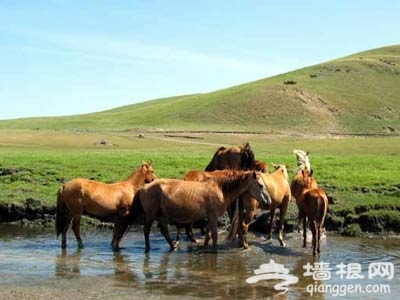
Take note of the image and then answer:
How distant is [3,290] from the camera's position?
948 centimetres

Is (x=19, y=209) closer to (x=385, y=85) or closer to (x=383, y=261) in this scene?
(x=383, y=261)

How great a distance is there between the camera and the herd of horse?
1318 cm

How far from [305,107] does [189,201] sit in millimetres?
90012

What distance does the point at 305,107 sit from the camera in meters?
101

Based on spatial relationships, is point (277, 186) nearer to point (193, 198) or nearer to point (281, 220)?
point (281, 220)

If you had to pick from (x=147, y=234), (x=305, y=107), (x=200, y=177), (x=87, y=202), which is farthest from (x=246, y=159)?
(x=305, y=107)

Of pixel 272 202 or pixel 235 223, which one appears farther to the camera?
pixel 272 202

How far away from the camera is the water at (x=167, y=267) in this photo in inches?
378

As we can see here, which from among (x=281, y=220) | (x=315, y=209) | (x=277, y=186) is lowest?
(x=281, y=220)

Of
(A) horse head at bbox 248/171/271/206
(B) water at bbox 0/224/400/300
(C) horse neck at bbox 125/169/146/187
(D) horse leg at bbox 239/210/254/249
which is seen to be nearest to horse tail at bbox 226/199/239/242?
(D) horse leg at bbox 239/210/254/249

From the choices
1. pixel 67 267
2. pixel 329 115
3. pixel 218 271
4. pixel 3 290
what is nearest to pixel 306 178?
pixel 218 271

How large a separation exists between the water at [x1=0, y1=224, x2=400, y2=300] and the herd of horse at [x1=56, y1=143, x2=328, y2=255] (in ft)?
1.46

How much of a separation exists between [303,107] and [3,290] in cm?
Answer: 9396

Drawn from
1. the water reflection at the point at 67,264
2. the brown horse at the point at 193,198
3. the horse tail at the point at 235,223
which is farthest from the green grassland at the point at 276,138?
the water reflection at the point at 67,264
